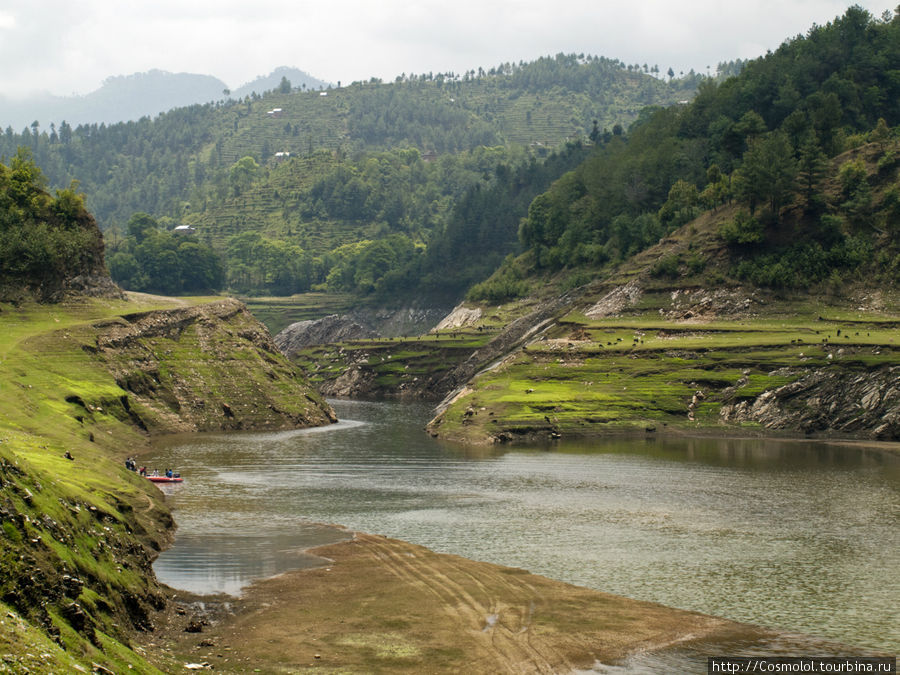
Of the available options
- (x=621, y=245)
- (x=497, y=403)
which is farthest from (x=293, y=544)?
(x=621, y=245)

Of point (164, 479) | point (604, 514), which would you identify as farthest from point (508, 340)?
point (604, 514)

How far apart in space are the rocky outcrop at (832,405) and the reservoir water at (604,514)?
7605 mm

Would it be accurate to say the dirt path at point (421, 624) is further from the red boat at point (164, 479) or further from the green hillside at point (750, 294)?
the green hillside at point (750, 294)

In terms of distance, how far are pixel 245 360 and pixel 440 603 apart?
93.7 metres

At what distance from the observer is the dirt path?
4300cm

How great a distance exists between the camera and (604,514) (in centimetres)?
7481

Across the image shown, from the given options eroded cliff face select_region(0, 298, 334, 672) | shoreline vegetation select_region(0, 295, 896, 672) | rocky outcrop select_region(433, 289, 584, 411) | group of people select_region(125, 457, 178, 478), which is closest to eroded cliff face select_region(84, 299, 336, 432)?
eroded cliff face select_region(0, 298, 334, 672)

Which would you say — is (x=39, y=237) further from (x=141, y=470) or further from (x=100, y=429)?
(x=141, y=470)

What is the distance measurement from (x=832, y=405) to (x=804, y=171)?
5518cm

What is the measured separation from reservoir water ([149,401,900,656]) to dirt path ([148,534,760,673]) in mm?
3145

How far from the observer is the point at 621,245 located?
19262cm

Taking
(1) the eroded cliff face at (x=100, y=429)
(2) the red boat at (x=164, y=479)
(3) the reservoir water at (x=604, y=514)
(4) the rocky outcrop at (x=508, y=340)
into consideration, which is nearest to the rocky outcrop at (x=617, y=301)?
(4) the rocky outcrop at (x=508, y=340)

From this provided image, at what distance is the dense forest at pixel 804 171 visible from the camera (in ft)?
505

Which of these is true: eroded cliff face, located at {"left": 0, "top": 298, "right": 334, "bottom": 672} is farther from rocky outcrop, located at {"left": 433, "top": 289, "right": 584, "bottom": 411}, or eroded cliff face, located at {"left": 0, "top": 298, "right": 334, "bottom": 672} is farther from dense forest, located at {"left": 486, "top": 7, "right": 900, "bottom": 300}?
dense forest, located at {"left": 486, "top": 7, "right": 900, "bottom": 300}
